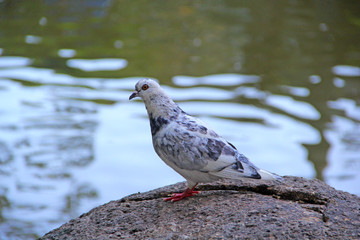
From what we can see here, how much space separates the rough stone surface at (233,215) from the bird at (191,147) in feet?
0.74

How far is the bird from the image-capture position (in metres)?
3.67

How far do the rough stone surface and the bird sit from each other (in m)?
0.22

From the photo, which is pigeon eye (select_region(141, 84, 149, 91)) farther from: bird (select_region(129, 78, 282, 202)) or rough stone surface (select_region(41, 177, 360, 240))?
rough stone surface (select_region(41, 177, 360, 240))

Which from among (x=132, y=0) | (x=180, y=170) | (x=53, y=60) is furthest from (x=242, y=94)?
(x=180, y=170)

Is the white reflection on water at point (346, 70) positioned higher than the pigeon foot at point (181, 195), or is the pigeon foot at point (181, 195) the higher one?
the white reflection on water at point (346, 70)

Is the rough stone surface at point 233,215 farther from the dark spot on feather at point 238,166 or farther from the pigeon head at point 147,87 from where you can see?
the pigeon head at point 147,87

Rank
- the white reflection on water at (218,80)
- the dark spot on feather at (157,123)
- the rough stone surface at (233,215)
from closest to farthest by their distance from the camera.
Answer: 1. the rough stone surface at (233,215)
2. the dark spot on feather at (157,123)
3. the white reflection on water at (218,80)

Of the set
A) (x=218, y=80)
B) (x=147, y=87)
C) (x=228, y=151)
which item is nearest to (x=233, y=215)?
(x=228, y=151)

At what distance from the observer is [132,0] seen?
1341 centimetres

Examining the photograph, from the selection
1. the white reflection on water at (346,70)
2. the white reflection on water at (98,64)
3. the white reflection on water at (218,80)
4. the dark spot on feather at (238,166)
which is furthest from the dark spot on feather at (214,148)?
the white reflection on water at (346,70)

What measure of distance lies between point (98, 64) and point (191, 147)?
294 inches

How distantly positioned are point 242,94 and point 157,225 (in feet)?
21.1

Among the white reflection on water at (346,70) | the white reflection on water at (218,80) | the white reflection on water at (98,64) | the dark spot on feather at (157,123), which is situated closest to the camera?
the dark spot on feather at (157,123)

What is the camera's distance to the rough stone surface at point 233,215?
339 cm
